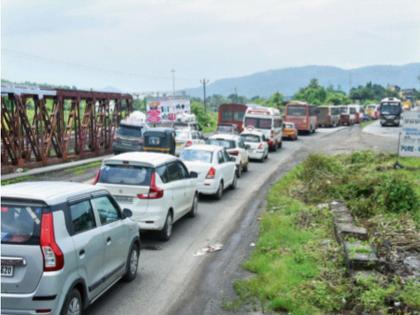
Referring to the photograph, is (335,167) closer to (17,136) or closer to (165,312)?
(165,312)

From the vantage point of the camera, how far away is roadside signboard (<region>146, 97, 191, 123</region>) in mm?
39844

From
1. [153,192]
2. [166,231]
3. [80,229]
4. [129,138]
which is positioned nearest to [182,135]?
[129,138]

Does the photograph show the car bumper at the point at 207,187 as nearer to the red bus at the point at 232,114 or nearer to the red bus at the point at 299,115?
the red bus at the point at 232,114

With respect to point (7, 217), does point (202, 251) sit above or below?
below

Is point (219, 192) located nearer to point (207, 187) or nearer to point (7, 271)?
point (207, 187)

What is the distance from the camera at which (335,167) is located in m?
19.4

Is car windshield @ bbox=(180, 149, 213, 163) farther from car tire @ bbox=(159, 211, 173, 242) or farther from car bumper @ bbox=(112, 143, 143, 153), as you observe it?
car bumper @ bbox=(112, 143, 143, 153)

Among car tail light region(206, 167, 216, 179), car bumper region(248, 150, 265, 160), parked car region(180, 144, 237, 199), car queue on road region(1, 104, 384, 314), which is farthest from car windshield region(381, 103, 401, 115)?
car queue on road region(1, 104, 384, 314)

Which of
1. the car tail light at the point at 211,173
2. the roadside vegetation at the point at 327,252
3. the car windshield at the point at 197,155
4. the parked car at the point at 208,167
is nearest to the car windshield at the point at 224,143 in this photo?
the parked car at the point at 208,167

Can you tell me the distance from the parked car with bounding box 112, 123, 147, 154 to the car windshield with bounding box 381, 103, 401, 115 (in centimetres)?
3976

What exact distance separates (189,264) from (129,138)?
65.8ft

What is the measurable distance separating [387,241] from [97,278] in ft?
19.4

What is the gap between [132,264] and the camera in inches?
338

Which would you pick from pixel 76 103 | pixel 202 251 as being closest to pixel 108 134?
pixel 76 103
